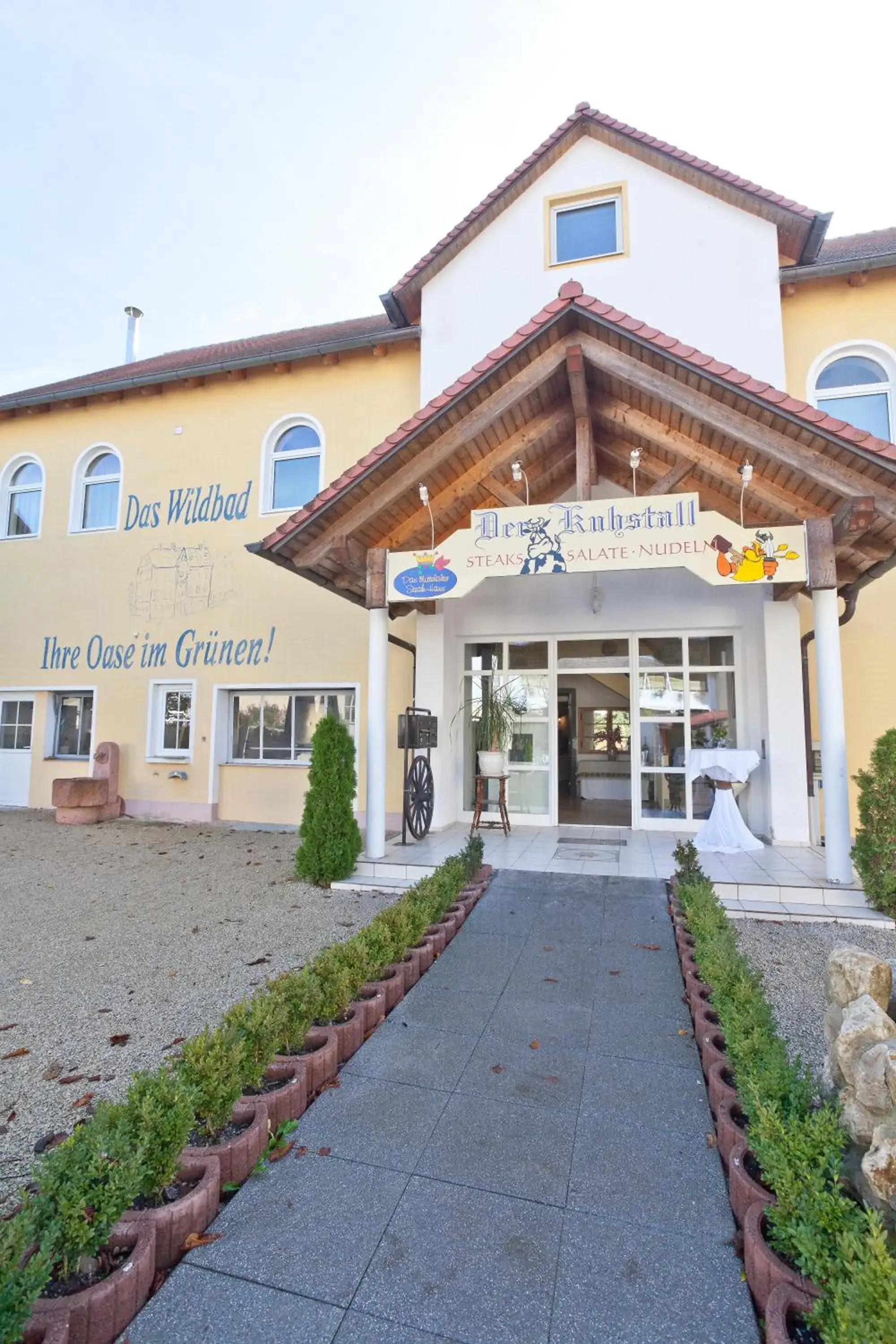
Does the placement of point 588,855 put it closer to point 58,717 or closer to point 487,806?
point 487,806

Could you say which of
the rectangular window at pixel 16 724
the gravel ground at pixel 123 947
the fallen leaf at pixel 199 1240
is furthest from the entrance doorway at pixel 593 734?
the rectangular window at pixel 16 724

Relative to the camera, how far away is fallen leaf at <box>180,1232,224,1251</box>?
1.90 m

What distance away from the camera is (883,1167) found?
1.66 metres

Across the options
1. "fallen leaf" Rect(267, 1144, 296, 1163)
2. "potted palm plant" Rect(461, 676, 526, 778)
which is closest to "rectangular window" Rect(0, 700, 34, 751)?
"potted palm plant" Rect(461, 676, 526, 778)

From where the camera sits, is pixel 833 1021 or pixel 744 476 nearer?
pixel 833 1021

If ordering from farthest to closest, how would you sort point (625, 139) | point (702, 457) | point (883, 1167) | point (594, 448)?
point (625, 139) → point (594, 448) → point (702, 457) → point (883, 1167)

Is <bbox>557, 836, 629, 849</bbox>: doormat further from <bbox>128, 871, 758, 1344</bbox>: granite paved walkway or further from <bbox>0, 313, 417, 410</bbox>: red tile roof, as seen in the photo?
<bbox>0, 313, 417, 410</bbox>: red tile roof

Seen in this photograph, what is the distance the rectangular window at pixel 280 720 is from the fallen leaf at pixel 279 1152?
7.31m

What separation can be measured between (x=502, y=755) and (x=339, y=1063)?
519 cm

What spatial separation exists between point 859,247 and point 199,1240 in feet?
42.6

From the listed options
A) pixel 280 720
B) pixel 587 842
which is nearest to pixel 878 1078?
pixel 587 842

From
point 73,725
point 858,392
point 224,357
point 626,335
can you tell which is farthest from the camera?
point 224,357

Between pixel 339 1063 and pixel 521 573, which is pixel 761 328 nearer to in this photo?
pixel 521 573

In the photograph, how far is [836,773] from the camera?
5379 millimetres
